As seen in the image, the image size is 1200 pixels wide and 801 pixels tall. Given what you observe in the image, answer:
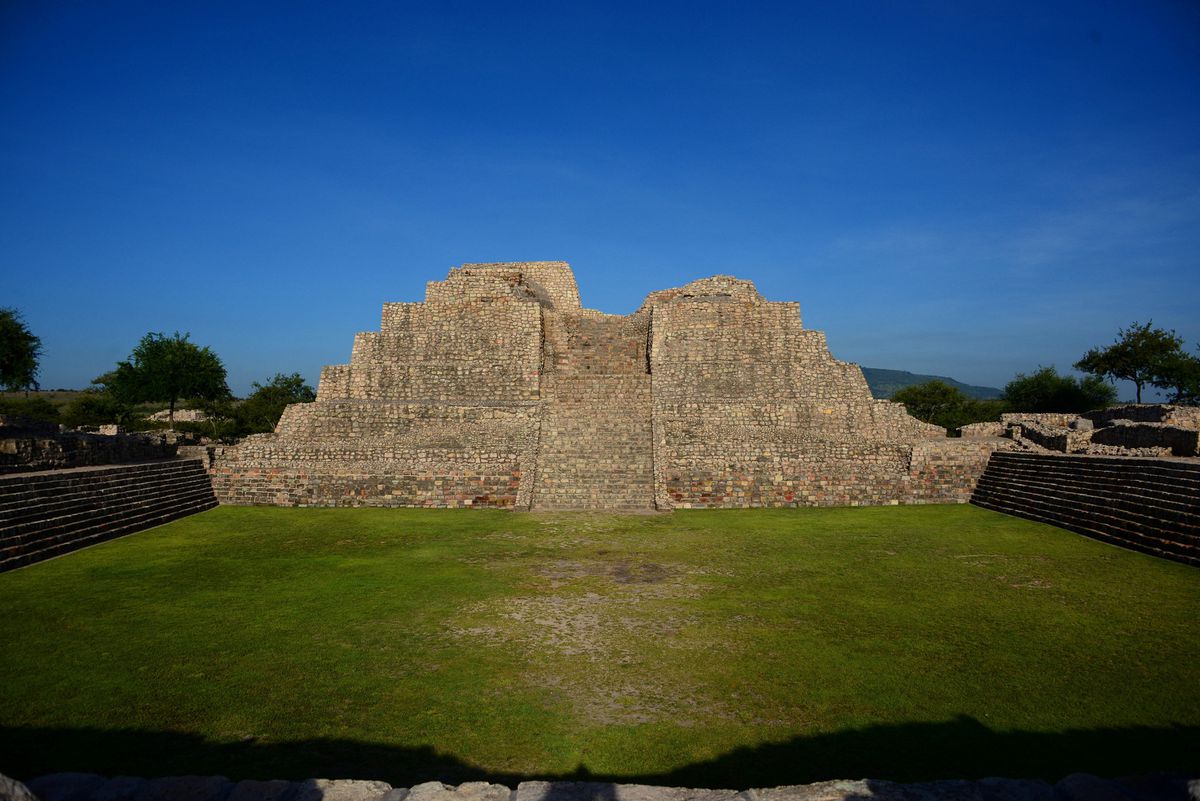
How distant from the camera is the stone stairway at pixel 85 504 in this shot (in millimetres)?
9477

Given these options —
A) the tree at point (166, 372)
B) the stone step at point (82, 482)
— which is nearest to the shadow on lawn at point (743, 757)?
the stone step at point (82, 482)

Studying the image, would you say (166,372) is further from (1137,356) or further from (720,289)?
(1137,356)

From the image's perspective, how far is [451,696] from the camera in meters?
4.98

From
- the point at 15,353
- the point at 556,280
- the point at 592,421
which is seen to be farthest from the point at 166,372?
the point at 592,421

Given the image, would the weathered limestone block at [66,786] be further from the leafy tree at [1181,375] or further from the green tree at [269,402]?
the leafy tree at [1181,375]

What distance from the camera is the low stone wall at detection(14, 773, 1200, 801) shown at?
2.96 meters

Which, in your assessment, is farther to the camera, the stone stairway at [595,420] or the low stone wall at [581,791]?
the stone stairway at [595,420]

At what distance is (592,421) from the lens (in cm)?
1769

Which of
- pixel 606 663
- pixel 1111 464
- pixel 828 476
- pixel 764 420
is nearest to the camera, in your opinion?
pixel 606 663

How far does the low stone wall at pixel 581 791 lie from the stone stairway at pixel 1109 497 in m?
8.31

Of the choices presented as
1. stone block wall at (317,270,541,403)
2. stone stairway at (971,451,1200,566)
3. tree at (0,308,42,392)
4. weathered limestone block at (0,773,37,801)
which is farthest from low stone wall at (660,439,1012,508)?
tree at (0,308,42,392)

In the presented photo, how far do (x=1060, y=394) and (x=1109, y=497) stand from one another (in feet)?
109

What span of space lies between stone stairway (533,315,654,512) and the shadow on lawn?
986 cm

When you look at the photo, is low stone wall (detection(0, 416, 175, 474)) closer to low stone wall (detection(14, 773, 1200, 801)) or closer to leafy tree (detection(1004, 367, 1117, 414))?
low stone wall (detection(14, 773, 1200, 801))
